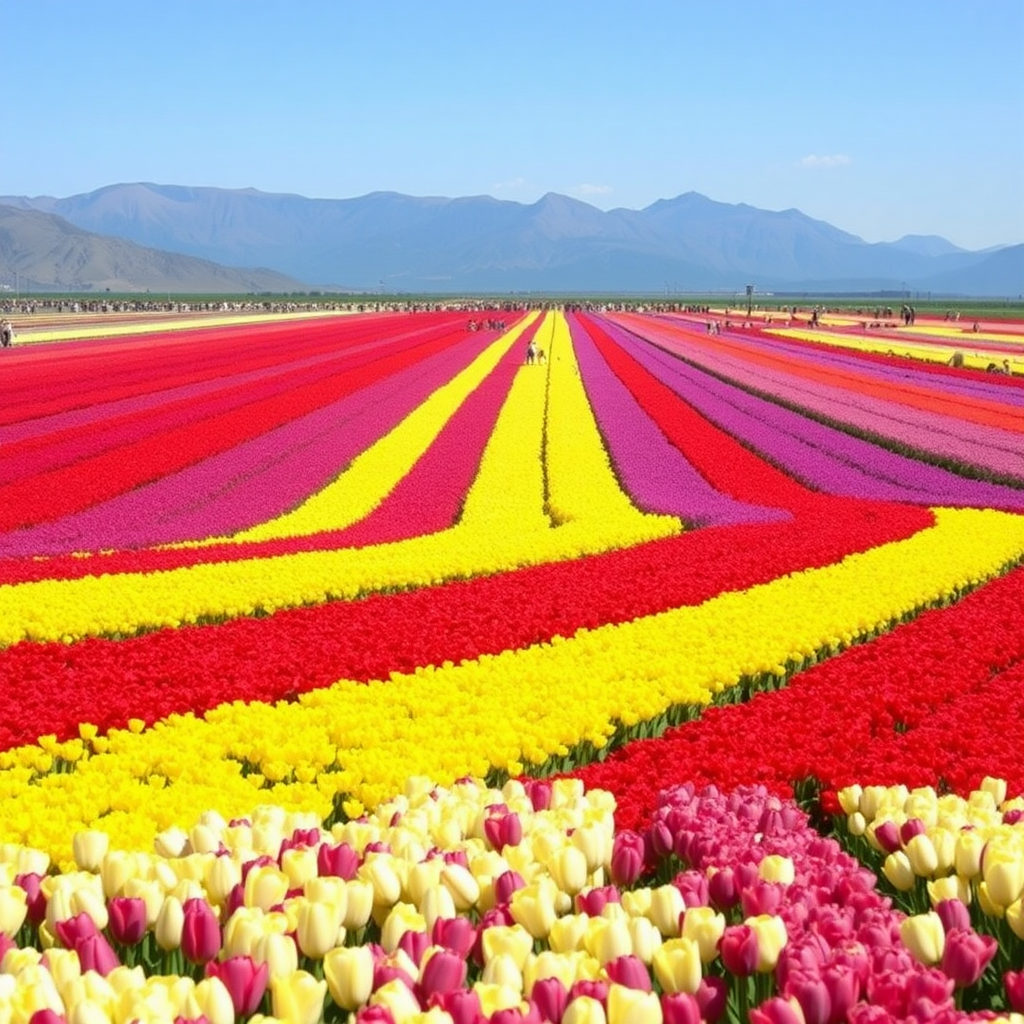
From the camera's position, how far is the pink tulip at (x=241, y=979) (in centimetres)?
299

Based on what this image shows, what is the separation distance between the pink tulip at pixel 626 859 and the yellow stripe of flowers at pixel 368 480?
32.4 ft

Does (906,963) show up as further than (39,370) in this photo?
No

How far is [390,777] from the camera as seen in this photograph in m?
5.48

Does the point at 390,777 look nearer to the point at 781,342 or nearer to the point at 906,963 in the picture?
the point at 906,963

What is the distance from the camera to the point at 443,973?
3057mm

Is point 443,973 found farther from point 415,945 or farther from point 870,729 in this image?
point 870,729

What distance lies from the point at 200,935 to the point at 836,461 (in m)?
17.6

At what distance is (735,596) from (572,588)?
1.19 m

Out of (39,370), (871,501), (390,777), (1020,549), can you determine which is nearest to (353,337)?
(39,370)

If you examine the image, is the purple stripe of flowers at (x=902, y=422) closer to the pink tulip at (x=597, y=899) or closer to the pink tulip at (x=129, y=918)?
the pink tulip at (x=597, y=899)

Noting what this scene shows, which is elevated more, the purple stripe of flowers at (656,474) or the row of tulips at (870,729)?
the row of tulips at (870,729)

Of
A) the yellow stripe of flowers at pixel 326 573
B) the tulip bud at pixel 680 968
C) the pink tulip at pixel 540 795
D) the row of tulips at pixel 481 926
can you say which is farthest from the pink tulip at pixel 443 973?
the yellow stripe of flowers at pixel 326 573

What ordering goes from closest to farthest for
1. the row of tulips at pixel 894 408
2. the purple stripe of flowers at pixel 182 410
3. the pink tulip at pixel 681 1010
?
the pink tulip at pixel 681 1010 → the purple stripe of flowers at pixel 182 410 → the row of tulips at pixel 894 408

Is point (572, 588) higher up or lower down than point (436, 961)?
lower down
